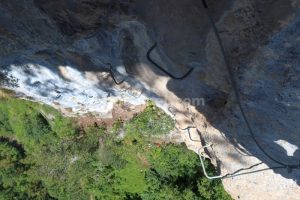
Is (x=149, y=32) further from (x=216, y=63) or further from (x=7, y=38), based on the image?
(x=7, y=38)

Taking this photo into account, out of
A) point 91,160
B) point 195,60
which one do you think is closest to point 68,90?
point 91,160

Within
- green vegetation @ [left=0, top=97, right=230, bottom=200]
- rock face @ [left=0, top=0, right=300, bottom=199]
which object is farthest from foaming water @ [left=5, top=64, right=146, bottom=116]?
green vegetation @ [left=0, top=97, right=230, bottom=200]

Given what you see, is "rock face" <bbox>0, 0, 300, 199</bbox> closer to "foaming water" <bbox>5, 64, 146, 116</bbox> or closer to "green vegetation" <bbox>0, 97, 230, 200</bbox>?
"foaming water" <bbox>5, 64, 146, 116</bbox>

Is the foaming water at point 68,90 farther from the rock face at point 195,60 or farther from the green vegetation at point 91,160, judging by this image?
the green vegetation at point 91,160

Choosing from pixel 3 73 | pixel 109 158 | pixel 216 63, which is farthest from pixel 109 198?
pixel 216 63

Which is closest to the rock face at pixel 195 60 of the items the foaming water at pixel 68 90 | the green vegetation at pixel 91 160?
the foaming water at pixel 68 90

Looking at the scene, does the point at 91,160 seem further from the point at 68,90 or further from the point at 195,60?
the point at 195,60

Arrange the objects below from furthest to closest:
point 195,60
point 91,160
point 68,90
A: point 91,160
point 68,90
point 195,60
